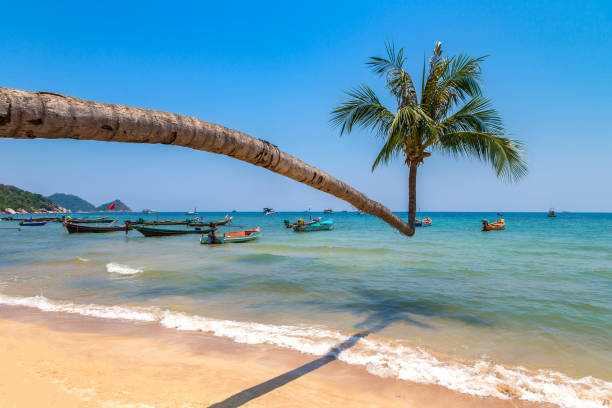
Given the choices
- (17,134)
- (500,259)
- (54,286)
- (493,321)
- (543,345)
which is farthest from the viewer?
(500,259)

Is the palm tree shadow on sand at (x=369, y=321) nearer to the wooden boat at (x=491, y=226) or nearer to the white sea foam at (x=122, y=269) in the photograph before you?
the white sea foam at (x=122, y=269)

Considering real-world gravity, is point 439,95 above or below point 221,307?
above

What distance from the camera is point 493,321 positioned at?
23.1ft

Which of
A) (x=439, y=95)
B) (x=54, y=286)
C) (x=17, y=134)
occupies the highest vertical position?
(x=439, y=95)

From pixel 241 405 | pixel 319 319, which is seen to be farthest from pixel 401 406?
pixel 319 319

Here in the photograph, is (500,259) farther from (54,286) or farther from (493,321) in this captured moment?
(54,286)

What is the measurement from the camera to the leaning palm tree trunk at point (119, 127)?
1529 mm

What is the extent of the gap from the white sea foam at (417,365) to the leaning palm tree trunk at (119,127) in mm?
3510

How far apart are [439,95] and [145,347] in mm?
7189

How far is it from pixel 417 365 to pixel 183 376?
3515 mm

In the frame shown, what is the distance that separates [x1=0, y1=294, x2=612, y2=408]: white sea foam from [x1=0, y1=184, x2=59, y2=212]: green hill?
174 metres

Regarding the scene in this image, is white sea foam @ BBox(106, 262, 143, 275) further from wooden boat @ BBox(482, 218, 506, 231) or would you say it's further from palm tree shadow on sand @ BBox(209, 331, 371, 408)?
wooden boat @ BBox(482, 218, 506, 231)

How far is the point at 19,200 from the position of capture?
142000mm

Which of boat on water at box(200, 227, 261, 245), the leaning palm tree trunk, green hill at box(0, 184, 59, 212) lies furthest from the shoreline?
green hill at box(0, 184, 59, 212)
